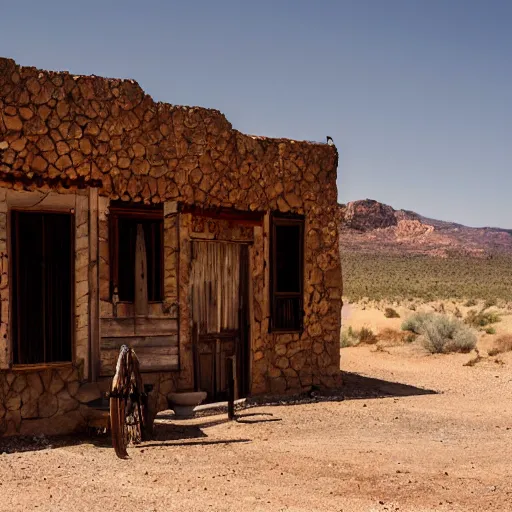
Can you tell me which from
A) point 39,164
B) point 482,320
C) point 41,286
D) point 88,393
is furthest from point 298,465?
point 482,320

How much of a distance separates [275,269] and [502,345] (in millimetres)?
9231

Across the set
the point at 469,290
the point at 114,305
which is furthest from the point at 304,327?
the point at 469,290

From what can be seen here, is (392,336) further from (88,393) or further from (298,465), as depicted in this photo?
(298,465)

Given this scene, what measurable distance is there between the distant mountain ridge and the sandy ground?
271 ft

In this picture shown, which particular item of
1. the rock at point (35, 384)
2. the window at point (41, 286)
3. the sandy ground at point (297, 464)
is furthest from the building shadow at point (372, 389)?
the rock at point (35, 384)

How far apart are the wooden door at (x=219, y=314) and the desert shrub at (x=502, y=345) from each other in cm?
848

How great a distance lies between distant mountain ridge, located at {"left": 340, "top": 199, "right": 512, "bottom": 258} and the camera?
98.9 m

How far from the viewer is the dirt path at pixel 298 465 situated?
6.70 metres

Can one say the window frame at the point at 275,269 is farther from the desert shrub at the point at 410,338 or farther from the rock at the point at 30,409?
the desert shrub at the point at 410,338

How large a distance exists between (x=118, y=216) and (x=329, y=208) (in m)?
3.89

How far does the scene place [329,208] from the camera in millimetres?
13062

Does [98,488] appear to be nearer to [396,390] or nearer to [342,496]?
[342,496]

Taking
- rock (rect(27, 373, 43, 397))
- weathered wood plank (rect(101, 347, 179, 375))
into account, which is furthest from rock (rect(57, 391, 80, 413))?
weathered wood plank (rect(101, 347, 179, 375))

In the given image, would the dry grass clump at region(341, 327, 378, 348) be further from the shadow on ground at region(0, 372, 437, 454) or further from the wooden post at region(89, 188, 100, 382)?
the wooden post at region(89, 188, 100, 382)
